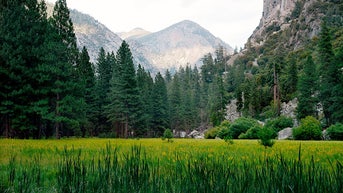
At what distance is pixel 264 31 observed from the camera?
5340 inches

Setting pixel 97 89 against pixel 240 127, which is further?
pixel 97 89

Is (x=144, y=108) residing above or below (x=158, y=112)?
above


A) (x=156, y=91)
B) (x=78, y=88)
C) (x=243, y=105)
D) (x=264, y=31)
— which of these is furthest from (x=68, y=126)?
(x=264, y=31)

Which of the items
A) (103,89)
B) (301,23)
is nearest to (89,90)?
(103,89)

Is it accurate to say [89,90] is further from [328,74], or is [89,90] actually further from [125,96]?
[328,74]

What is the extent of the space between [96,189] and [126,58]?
155ft

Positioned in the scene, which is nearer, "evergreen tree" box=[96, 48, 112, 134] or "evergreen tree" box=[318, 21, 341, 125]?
"evergreen tree" box=[318, 21, 341, 125]

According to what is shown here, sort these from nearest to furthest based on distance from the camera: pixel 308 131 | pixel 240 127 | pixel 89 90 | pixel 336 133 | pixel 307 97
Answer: pixel 336 133
pixel 308 131
pixel 240 127
pixel 307 97
pixel 89 90

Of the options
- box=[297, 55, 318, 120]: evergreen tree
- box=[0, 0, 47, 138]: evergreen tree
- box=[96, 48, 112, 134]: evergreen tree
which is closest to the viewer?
box=[0, 0, 47, 138]: evergreen tree

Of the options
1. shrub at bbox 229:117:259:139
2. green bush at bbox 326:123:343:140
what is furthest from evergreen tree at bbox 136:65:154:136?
green bush at bbox 326:123:343:140

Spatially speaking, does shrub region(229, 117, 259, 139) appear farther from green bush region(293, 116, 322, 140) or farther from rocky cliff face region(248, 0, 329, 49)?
rocky cliff face region(248, 0, 329, 49)

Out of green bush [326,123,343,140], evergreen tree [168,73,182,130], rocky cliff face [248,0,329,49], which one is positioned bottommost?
green bush [326,123,343,140]

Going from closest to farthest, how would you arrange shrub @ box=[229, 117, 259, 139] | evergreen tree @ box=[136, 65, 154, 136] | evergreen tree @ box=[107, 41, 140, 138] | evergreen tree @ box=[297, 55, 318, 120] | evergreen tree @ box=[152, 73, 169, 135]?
shrub @ box=[229, 117, 259, 139] < evergreen tree @ box=[297, 55, 318, 120] < evergreen tree @ box=[107, 41, 140, 138] < evergreen tree @ box=[136, 65, 154, 136] < evergreen tree @ box=[152, 73, 169, 135]

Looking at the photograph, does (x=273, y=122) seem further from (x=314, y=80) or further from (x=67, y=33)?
(x=67, y=33)
